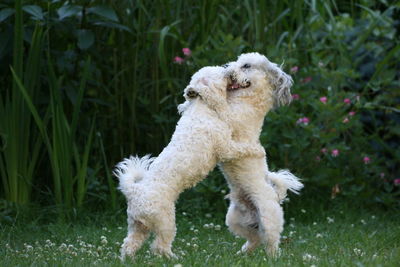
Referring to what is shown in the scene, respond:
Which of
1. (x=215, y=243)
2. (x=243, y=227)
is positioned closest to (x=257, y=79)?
(x=243, y=227)

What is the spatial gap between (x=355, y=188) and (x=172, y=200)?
123 inches

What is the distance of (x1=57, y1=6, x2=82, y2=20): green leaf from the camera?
6.14m

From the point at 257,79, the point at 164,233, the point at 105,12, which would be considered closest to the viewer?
the point at 164,233

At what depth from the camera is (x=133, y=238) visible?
13.4ft

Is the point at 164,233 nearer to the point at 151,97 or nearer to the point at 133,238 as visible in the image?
the point at 133,238

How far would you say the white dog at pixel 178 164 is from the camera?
13.1 feet

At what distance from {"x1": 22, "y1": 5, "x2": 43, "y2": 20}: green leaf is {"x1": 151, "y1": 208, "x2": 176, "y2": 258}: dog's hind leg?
260cm

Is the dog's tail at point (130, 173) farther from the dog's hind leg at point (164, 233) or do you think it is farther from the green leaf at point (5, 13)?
the green leaf at point (5, 13)

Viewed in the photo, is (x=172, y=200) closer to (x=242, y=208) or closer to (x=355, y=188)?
(x=242, y=208)

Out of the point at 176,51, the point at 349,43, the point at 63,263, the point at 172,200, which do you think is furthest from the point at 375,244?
the point at 349,43

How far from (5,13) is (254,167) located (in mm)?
2791

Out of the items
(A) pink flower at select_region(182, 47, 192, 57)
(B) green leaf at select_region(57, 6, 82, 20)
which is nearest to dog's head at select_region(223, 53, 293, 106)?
(A) pink flower at select_region(182, 47, 192, 57)

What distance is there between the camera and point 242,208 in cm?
446

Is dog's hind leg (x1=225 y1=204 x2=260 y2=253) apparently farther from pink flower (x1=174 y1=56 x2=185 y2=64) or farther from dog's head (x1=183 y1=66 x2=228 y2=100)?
pink flower (x1=174 y1=56 x2=185 y2=64)
